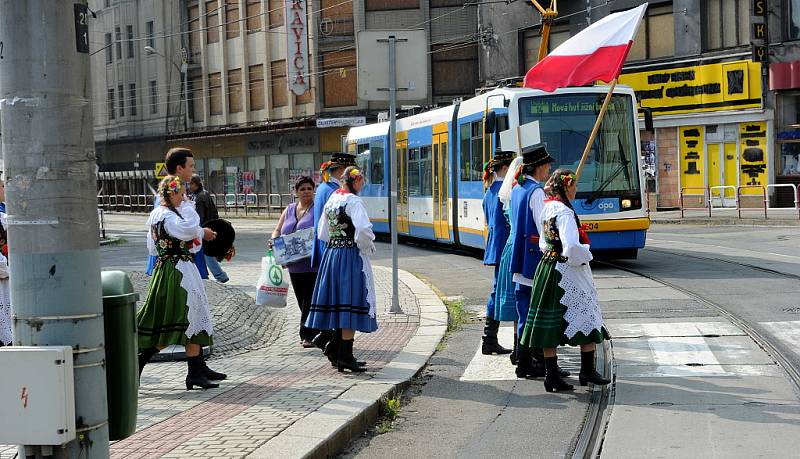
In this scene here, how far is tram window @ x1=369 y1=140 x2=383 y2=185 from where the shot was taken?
2709cm

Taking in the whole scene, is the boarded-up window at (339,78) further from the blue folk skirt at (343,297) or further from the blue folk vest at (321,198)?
the blue folk skirt at (343,297)

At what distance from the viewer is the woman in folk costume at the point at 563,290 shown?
784 cm

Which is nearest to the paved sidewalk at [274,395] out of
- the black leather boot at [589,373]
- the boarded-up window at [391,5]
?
the black leather boot at [589,373]

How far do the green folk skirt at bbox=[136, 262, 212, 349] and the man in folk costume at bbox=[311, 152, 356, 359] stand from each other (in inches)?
61.6

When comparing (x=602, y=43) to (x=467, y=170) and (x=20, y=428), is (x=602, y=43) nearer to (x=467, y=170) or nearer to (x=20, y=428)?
(x=467, y=170)

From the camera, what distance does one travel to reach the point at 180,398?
25.8ft

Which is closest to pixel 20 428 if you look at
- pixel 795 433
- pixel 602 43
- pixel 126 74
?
pixel 795 433

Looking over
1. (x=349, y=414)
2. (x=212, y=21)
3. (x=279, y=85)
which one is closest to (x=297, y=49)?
(x=279, y=85)

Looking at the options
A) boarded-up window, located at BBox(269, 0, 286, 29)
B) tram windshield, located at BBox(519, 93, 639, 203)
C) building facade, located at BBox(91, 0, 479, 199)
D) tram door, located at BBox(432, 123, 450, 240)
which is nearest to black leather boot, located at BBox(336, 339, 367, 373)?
tram windshield, located at BBox(519, 93, 639, 203)

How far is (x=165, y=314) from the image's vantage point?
7.97m

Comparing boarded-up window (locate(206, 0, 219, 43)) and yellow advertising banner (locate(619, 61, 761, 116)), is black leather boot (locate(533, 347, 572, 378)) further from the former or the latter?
boarded-up window (locate(206, 0, 219, 43))

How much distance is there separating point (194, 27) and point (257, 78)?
6647mm

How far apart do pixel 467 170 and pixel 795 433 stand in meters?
13.5

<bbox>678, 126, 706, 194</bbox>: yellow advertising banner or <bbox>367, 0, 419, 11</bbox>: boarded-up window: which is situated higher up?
<bbox>367, 0, 419, 11</bbox>: boarded-up window
